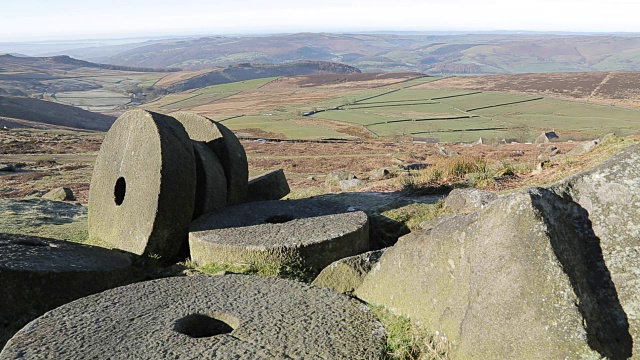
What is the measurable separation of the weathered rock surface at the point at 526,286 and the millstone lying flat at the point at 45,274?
4452 millimetres

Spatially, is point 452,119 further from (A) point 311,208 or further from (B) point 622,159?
(B) point 622,159

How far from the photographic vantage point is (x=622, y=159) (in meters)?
3.88

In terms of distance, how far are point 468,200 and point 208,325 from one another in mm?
4926

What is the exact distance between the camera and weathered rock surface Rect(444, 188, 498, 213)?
7.62 meters

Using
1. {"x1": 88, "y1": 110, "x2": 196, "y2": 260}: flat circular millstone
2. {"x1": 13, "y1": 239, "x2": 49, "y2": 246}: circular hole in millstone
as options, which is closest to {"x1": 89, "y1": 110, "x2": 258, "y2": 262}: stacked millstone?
{"x1": 88, "y1": 110, "x2": 196, "y2": 260}: flat circular millstone

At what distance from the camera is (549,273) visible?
10.8 ft

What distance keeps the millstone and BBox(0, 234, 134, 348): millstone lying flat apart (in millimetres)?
1736

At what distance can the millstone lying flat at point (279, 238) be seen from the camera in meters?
6.81

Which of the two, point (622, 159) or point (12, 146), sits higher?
point (622, 159)

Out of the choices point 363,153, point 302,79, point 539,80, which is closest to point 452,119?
point 363,153

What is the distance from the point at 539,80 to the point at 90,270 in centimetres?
12798

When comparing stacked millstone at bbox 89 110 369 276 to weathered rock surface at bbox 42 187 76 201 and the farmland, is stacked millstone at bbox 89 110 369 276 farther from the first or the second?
the farmland

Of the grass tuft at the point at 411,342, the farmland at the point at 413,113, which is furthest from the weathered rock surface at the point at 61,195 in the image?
the farmland at the point at 413,113

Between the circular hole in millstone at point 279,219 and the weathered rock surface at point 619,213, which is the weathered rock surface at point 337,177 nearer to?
the circular hole in millstone at point 279,219
